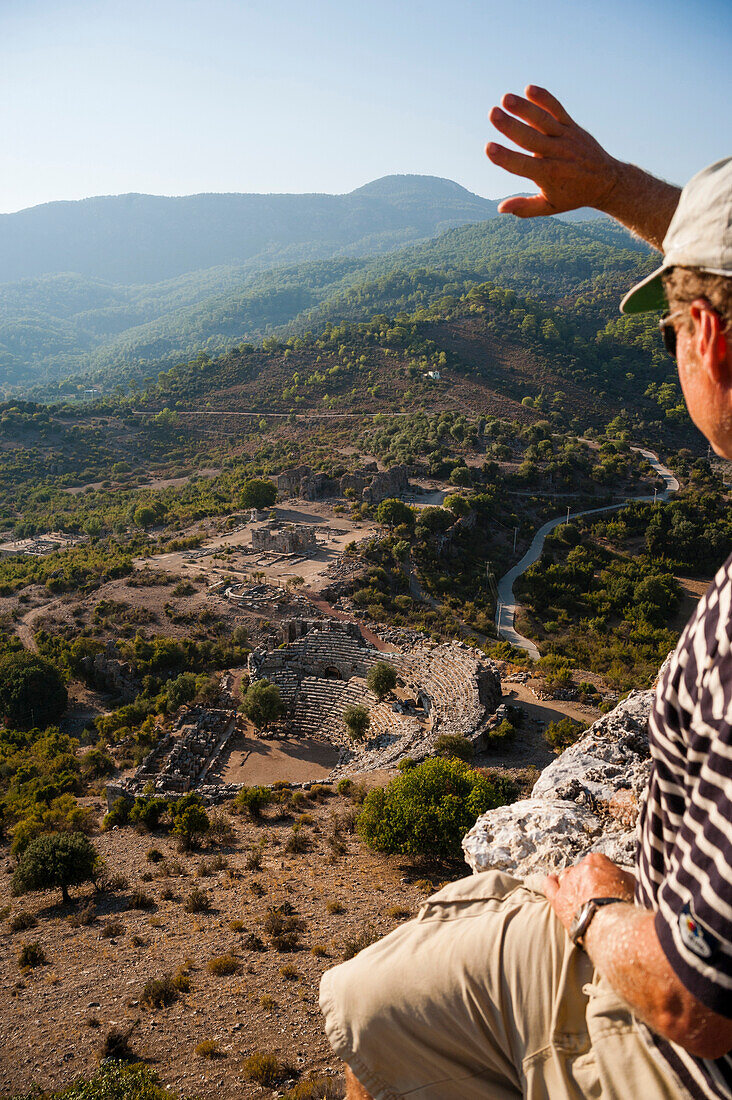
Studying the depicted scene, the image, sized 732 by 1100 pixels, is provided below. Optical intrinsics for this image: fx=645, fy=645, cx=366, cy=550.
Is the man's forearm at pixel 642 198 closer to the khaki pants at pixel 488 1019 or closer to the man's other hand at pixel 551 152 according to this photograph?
the man's other hand at pixel 551 152

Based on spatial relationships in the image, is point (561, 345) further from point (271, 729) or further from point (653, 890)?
point (653, 890)

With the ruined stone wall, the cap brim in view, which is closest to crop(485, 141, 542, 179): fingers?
the cap brim

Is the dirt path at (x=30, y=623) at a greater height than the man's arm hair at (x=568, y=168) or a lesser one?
lesser

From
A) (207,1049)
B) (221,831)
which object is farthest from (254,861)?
(207,1049)

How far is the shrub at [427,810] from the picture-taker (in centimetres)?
1216

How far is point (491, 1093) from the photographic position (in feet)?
6.98

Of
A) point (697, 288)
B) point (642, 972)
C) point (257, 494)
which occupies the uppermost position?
point (697, 288)

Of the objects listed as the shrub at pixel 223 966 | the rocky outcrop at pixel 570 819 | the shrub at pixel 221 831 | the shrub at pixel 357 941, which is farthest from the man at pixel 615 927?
the shrub at pixel 221 831

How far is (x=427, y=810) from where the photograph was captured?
12344 mm

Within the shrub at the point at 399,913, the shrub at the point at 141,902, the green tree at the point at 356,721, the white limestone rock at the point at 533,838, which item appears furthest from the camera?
the green tree at the point at 356,721

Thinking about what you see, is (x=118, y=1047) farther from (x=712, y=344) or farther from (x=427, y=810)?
(x=712, y=344)

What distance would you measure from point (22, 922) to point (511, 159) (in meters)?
13.9

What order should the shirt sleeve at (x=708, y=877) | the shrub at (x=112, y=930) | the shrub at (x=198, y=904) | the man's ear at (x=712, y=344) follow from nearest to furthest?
the shirt sleeve at (x=708, y=877) → the man's ear at (x=712, y=344) → the shrub at (x=112, y=930) → the shrub at (x=198, y=904)

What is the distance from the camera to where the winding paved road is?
3222 centimetres
